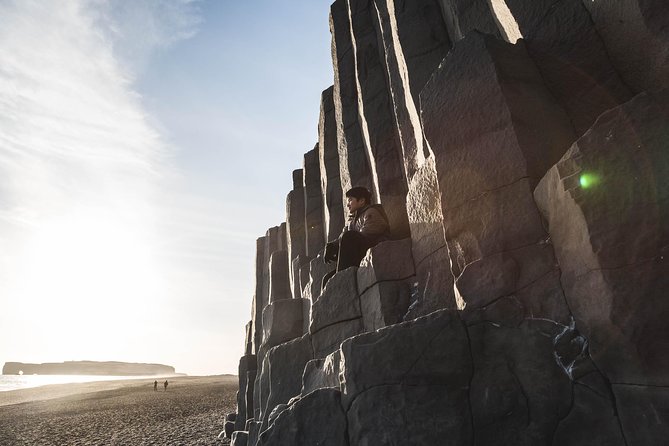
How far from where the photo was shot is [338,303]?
17.1ft

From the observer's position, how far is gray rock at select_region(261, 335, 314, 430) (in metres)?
5.26

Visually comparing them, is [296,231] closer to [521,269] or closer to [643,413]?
[521,269]

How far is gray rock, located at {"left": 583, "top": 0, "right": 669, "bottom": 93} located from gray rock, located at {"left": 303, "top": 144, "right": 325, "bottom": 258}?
339 inches

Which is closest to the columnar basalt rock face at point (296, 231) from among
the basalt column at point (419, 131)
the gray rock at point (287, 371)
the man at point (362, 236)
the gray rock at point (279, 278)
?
the gray rock at point (279, 278)

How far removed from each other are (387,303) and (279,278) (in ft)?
33.7

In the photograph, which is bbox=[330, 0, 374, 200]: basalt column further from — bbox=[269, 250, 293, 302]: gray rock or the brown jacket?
bbox=[269, 250, 293, 302]: gray rock

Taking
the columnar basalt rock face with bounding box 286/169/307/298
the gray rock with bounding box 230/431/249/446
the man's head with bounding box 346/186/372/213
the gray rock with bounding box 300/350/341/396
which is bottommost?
the gray rock with bounding box 230/431/249/446

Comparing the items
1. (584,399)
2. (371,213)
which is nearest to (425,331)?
(584,399)

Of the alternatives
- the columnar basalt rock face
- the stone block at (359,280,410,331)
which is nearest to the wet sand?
the columnar basalt rock face

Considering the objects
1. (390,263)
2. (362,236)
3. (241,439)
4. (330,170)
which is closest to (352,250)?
(362,236)

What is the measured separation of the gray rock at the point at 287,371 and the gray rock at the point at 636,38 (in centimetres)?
487

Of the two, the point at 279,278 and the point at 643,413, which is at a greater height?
the point at 279,278

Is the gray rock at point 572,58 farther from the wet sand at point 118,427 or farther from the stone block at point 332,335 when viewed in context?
the wet sand at point 118,427

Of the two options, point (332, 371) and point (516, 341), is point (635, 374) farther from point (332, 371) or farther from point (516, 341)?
point (332, 371)
